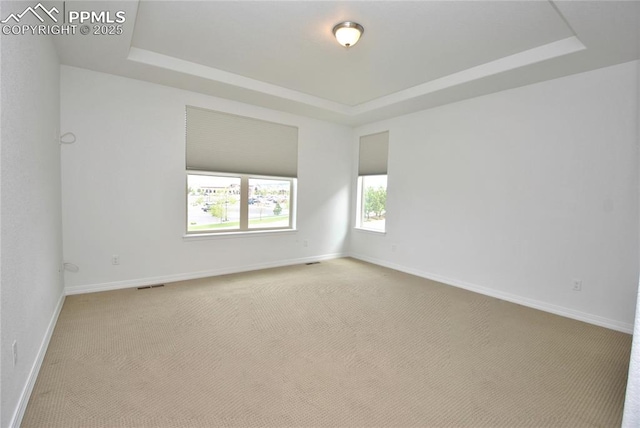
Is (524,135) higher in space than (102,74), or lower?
lower

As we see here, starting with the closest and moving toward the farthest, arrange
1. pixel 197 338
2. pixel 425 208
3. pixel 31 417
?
pixel 31 417 < pixel 197 338 < pixel 425 208

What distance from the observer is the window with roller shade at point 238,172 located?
14.4 feet

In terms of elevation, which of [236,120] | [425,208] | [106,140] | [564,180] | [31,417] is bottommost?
[31,417]

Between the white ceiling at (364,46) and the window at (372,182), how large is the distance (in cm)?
129

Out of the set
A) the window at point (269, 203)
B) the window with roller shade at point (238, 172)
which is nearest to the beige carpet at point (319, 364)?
the window with roller shade at point (238, 172)

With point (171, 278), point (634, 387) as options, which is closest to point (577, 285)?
point (634, 387)

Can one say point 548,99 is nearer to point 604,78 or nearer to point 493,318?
point 604,78

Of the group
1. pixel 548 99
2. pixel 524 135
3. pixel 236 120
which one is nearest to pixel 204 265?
pixel 236 120

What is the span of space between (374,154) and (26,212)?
479 centimetres

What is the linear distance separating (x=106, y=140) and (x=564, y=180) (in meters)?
5.21

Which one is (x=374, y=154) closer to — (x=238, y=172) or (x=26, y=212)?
(x=238, y=172)

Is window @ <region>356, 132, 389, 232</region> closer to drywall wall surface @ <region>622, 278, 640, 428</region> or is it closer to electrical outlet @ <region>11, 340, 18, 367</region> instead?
drywall wall surface @ <region>622, 278, 640, 428</region>

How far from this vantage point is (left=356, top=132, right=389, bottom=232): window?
5.56 metres

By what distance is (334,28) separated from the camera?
2809 mm
